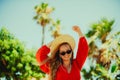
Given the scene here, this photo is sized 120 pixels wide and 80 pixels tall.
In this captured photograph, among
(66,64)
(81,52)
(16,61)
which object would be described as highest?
(81,52)

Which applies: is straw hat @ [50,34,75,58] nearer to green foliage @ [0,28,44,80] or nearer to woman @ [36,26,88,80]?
woman @ [36,26,88,80]

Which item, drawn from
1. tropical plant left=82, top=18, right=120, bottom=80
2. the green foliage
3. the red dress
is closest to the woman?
the red dress

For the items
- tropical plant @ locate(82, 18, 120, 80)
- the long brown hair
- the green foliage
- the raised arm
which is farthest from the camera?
the green foliage

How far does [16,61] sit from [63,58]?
19039 millimetres

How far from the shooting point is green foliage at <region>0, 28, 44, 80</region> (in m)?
21.9

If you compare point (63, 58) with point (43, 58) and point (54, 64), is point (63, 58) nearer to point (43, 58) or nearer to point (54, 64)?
point (54, 64)

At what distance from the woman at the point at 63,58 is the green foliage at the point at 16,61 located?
17.8 meters

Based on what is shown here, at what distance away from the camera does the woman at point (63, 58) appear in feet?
11.3

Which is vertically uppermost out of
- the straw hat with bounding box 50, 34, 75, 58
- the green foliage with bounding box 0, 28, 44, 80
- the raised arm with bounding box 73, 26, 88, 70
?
the straw hat with bounding box 50, 34, 75, 58

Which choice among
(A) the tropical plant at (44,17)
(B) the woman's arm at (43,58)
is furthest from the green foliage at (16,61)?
(B) the woman's arm at (43,58)

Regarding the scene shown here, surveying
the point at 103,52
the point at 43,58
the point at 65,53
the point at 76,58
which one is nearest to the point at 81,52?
the point at 76,58

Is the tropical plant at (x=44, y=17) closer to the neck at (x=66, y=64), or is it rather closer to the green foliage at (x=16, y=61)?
the green foliage at (x=16, y=61)

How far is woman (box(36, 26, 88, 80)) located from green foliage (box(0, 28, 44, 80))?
1780cm

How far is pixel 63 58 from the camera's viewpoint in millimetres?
3477
